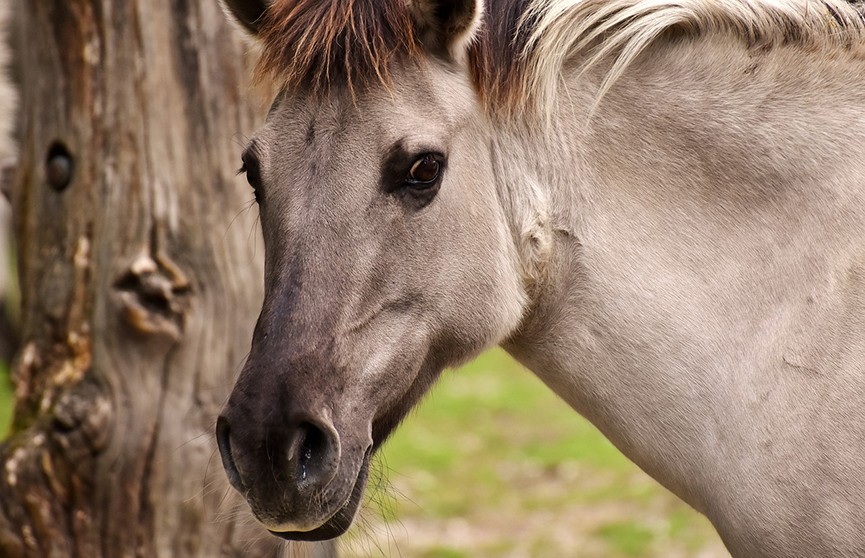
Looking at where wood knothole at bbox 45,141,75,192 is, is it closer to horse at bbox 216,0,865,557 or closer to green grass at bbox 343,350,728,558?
horse at bbox 216,0,865,557

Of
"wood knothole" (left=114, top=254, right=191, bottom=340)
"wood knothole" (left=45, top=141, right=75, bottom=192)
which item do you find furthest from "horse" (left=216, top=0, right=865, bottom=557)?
"wood knothole" (left=45, top=141, right=75, bottom=192)

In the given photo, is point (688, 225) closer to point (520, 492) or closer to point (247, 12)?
point (247, 12)

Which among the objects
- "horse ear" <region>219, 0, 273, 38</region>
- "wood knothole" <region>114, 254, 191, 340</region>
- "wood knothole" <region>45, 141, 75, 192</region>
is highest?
"horse ear" <region>219, 0, 273, 38</region>

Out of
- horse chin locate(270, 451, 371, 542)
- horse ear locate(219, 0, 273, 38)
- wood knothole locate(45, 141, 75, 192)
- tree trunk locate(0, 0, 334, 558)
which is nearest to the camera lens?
horse chin locate(270, 451, 371, 542)

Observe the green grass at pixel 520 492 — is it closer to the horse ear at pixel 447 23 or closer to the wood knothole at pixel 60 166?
the wood knothole at pixel 60 166

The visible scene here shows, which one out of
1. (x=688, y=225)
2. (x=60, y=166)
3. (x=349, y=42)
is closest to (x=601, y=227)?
(x=688, y=225)

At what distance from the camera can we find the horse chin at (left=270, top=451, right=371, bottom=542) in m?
2.56

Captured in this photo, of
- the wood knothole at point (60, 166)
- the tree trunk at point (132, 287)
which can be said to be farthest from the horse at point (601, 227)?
the wood knothole at point (60, 166)

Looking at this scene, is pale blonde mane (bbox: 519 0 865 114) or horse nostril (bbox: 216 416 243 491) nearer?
horse nostril (bbox: 216 416 243 491)

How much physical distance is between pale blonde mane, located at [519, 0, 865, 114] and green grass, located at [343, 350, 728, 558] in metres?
2.97

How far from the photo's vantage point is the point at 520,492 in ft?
25.7

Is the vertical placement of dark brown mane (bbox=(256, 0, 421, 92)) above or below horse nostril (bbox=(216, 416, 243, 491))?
above

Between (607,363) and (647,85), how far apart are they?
32.9 inches

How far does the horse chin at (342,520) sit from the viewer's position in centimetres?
256
